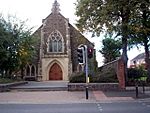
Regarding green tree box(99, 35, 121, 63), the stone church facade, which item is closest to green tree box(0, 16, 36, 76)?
the stone church facade

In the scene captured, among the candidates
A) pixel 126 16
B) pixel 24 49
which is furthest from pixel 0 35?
pixel 126 16

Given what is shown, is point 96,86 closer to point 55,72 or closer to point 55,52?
point 55,52

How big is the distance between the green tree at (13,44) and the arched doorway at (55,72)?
412 inches

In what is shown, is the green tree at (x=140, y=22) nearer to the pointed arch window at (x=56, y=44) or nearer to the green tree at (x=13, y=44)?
the green tree at (x=13, y=44)

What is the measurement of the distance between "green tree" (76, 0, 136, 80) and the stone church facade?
24.5m

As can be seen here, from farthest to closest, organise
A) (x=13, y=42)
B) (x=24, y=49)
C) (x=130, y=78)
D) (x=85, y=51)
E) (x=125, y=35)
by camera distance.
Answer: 1. (x=24, y=49)
2. (x=13, y=42)
3. (x=130, y=78)
4. (x=125, y=35)
5. (x=85, y=51)

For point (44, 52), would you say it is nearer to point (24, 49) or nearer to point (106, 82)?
point (24, 49)

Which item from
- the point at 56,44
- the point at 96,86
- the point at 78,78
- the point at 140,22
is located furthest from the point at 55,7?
the point at 96,86

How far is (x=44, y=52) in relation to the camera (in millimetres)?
60938

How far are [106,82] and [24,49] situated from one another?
19.5 metres

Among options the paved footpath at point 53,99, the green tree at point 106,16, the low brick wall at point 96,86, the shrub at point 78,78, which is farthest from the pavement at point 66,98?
the green tree at point 106,16

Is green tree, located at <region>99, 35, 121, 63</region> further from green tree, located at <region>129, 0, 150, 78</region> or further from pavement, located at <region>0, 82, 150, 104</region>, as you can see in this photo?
pavement, located at <region>0, 82, 150, 104</region>

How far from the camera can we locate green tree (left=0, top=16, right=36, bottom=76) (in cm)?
4238

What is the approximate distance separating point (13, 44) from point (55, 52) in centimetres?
1658
